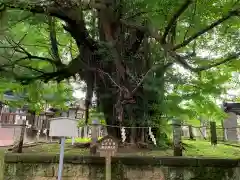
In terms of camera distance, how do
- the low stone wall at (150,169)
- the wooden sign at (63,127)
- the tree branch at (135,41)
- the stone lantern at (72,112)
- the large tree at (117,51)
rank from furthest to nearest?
1. the stone lantern at (72,112)
2. the tree branch at (135,41)
3. the large tree at (117,51)
4. the low stone wall at (150,169)
5. the wooden sign at (63,127)

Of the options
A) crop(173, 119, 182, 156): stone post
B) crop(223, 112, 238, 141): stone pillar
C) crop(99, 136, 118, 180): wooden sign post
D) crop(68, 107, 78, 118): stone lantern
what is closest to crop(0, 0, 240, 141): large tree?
crop(173, 119, 182, 156): stone post

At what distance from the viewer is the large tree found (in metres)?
5.77

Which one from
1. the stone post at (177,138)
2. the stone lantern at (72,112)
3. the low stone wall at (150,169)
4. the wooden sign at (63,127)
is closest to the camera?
the wooden sign at (63,127)

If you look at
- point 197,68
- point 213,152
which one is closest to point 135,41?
point 197,68

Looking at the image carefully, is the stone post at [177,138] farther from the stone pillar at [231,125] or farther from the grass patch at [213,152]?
the stone pillar at [231,125]

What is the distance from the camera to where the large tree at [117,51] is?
5.77 meters

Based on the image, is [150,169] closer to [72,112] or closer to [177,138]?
[177,138]

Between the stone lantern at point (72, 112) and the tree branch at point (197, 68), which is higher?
the tree branch at point (197, 68)

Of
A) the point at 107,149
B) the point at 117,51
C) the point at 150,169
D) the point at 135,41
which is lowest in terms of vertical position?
the point at 150,169

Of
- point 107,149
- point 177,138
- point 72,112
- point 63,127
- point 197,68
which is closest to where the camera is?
point 63,127

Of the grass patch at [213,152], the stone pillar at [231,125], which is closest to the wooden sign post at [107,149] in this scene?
the grass patch at [213,152]

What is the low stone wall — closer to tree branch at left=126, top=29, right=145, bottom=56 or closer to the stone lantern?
tree branch at left=126, top=29, right=145, bottom=56

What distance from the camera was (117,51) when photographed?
21.2 ft

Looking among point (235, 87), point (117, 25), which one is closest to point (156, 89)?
point (117, 25)
